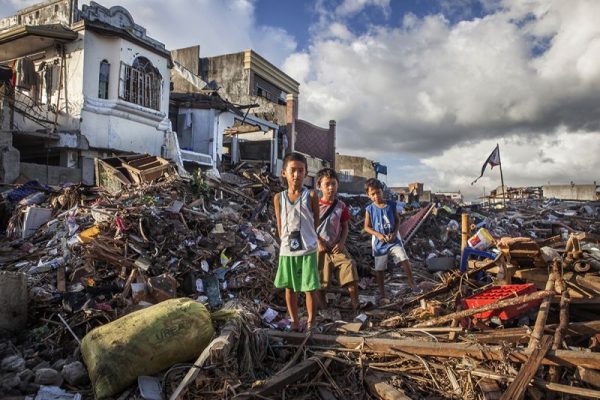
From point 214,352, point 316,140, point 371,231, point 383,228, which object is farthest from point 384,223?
point 316,140

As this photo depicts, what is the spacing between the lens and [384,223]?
18.3 feet

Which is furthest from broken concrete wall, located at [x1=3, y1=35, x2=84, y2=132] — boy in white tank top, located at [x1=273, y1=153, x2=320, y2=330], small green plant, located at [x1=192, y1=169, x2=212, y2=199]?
boy in white tank top, located at [x1=273, y1=153, x2=320, y2=330]

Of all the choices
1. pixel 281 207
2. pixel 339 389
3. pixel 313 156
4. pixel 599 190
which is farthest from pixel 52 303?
pixel 599 190

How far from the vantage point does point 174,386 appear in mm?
2846

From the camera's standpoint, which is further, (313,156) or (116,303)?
(313,156)

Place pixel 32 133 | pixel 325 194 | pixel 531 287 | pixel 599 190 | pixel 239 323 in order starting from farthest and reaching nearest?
pixel 599 190
pixel 32 133
pixel 325 194
pixel 531 287
pixel 239 323

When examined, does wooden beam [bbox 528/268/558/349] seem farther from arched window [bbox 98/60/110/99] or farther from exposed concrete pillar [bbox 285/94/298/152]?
exposed concrete pillar [bbox 285/94/298/152]

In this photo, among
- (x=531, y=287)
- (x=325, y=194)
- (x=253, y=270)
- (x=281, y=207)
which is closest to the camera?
(x=531, y=287)

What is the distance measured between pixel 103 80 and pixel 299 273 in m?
11.6

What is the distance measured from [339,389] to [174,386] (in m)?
1.18

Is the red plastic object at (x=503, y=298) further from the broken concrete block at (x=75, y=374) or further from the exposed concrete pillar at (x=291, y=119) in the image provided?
the exposed concrete pillar at (x=291, y=119)

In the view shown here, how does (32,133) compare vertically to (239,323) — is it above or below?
above

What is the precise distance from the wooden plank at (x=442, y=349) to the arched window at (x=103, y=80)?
452 inches

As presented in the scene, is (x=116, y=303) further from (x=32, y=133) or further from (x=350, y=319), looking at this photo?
(x=32, y=133)
